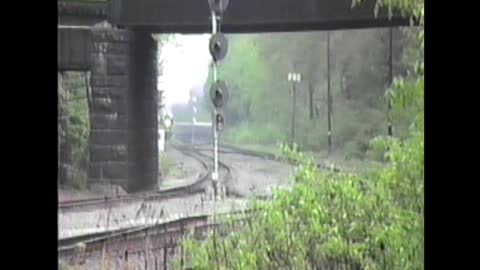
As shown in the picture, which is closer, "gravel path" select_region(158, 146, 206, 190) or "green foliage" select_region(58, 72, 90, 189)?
"green foliage" select_region(58, 72, 90, 189)

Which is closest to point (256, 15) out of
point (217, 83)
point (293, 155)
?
point (217, 83)

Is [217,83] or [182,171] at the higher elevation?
[217,83]

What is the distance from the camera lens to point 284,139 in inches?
40.9

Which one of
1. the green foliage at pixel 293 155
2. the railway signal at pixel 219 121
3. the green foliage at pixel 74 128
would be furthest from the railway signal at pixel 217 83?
the green foliage at pixel 74 128

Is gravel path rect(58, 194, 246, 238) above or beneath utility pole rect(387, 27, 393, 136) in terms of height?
beneath

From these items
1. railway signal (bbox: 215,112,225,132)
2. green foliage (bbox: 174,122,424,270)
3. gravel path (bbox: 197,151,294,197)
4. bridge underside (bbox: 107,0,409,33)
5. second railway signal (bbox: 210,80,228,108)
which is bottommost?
green foliage (bbox: 174,122,424,270)

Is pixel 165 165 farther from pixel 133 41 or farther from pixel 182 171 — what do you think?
pixel 133 41

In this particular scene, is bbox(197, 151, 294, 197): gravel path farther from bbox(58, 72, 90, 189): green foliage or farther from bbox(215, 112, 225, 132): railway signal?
bbox(58, 72, 90, 189): green foliage

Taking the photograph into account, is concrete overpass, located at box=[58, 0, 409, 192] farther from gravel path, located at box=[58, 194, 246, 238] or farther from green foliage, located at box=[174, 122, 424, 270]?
green foliage, located at box=[174, 122, 424, 270]

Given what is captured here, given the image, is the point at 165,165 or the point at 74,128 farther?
the point at 165,165

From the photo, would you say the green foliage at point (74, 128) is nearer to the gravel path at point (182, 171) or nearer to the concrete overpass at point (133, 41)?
the concrete overpass at point (133, 41)

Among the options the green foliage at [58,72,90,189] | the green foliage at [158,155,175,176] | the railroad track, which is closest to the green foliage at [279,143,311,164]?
the railroad track

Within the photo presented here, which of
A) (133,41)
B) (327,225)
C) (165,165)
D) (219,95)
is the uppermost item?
(133,41)
